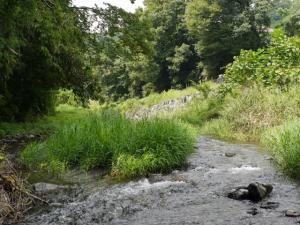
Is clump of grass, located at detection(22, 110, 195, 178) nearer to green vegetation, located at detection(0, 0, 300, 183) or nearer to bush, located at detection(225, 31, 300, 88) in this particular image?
green vegetation, located at detection(0, 0, 300, 183)

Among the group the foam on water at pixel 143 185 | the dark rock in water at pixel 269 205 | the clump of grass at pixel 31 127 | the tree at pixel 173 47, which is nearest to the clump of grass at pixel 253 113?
the clump of grass at pixel 31 127

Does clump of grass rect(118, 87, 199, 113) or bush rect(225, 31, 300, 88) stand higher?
bush rect(225, 31, 300, 88)

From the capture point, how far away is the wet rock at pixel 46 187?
7796mm

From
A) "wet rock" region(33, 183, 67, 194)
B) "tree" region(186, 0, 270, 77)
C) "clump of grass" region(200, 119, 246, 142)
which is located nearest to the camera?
"wet rock" region(33, 183, 67, 194)

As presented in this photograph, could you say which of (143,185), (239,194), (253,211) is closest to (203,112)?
(143,185)

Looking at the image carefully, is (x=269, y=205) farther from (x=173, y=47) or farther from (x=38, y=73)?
(x=173, y=47)

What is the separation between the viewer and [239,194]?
22.9ft

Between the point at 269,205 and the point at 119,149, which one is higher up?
the point at 119,149

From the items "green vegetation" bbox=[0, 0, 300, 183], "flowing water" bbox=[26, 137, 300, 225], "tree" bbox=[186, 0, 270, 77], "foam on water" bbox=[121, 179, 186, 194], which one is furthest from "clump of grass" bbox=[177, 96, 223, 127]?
"tree" bbox=[186, 0, 270, 77]

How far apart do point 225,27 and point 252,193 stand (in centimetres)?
3736

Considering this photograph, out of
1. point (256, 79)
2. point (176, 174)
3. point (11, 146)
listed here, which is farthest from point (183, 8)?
point (176, 174)

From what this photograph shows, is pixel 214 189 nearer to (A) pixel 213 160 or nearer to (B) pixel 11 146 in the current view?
(A) pixel 213 160

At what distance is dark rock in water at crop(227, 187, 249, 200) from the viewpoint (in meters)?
6.95

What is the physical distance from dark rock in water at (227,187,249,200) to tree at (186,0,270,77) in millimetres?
35241
